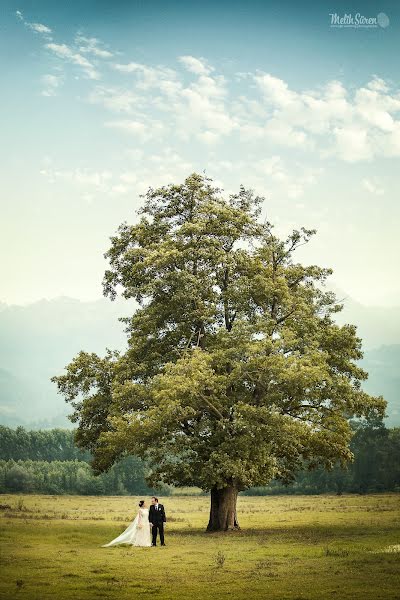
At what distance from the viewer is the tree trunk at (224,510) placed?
36562 millimetres

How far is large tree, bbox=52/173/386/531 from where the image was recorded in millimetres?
33000

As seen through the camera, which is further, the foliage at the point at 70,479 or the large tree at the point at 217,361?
the foliage at the point at 70,479

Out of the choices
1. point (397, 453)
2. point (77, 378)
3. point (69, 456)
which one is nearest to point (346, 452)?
point (77, 378)

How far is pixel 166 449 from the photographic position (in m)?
33.1

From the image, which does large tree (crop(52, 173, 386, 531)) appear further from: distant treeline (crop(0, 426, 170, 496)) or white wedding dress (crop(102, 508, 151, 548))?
distant treeline (crop(0, 426, 170, 496))

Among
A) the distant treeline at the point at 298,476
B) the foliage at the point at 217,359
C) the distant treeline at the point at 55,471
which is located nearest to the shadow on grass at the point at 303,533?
the foliage at the point at 217,359

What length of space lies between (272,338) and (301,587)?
17890 millimetres

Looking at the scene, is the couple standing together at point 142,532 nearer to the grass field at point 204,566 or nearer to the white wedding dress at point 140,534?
the white wedding dress at point 140,534

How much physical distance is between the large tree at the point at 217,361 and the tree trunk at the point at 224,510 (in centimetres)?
8

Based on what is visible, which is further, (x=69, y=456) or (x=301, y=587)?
(x=69, y=456)

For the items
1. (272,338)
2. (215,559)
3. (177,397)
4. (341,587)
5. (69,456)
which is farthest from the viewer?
(69,456)

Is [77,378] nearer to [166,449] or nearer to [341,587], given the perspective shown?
[166,449]

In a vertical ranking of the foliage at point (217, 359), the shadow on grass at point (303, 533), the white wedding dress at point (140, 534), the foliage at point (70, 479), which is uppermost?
the foliage at point (217, 359)

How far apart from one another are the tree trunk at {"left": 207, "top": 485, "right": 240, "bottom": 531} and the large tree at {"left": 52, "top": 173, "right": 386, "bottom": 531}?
80 mm
